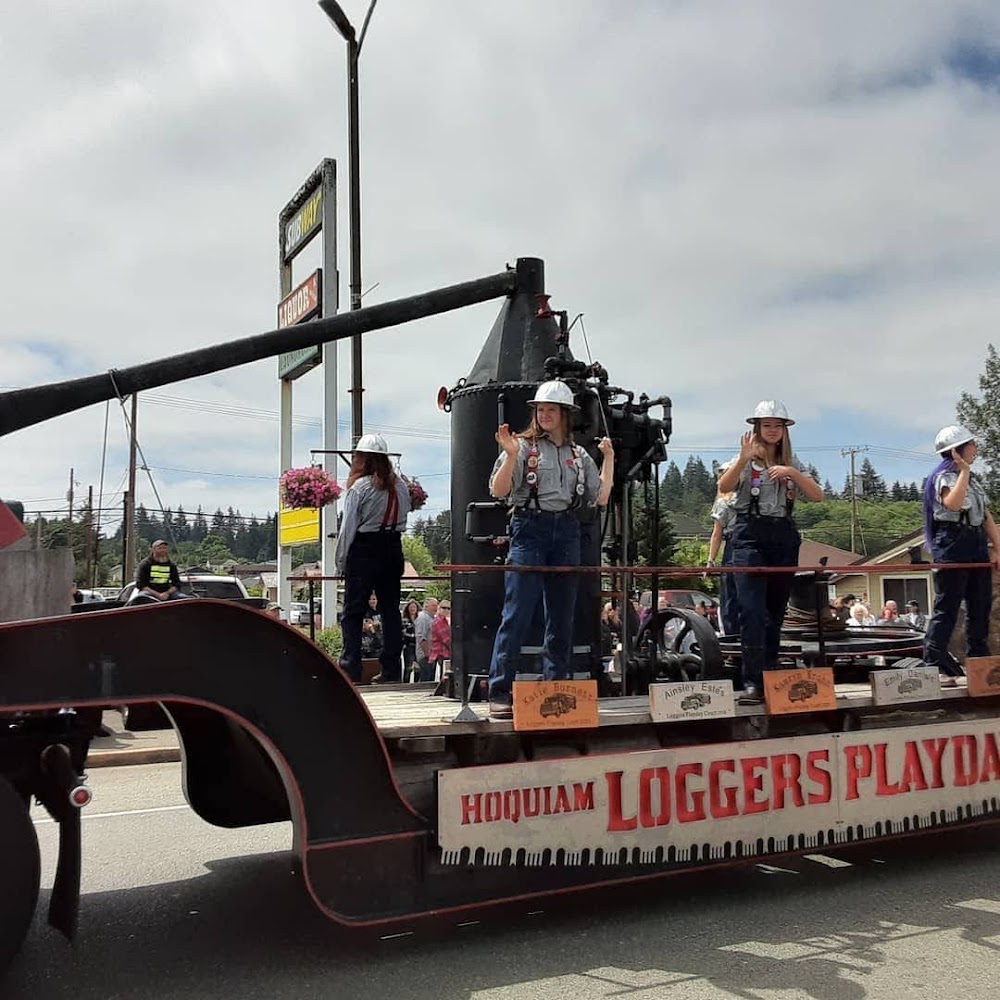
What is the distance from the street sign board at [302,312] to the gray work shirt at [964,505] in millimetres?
10244

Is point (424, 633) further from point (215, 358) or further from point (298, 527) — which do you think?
point (215, 358)

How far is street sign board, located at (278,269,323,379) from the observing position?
15602 mm

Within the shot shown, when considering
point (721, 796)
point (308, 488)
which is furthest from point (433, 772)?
point (308, 488)

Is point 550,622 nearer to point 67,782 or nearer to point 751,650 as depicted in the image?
point 751,650

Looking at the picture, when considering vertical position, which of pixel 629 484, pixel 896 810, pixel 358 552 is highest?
pixel 629 484

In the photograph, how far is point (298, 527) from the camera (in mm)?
16797

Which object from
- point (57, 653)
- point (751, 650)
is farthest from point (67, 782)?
point (751, 650)

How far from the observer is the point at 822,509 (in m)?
120

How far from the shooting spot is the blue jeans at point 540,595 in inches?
210

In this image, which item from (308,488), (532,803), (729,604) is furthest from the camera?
(308,488)

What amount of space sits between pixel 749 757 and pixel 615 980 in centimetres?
148

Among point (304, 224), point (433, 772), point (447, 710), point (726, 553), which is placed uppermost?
point (304, 224)

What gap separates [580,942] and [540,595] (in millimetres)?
1711

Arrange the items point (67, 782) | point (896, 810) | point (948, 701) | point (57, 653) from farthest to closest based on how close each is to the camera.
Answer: point (948, 701) → point (896, 810) → point (67, 782) → point (57, 653)
